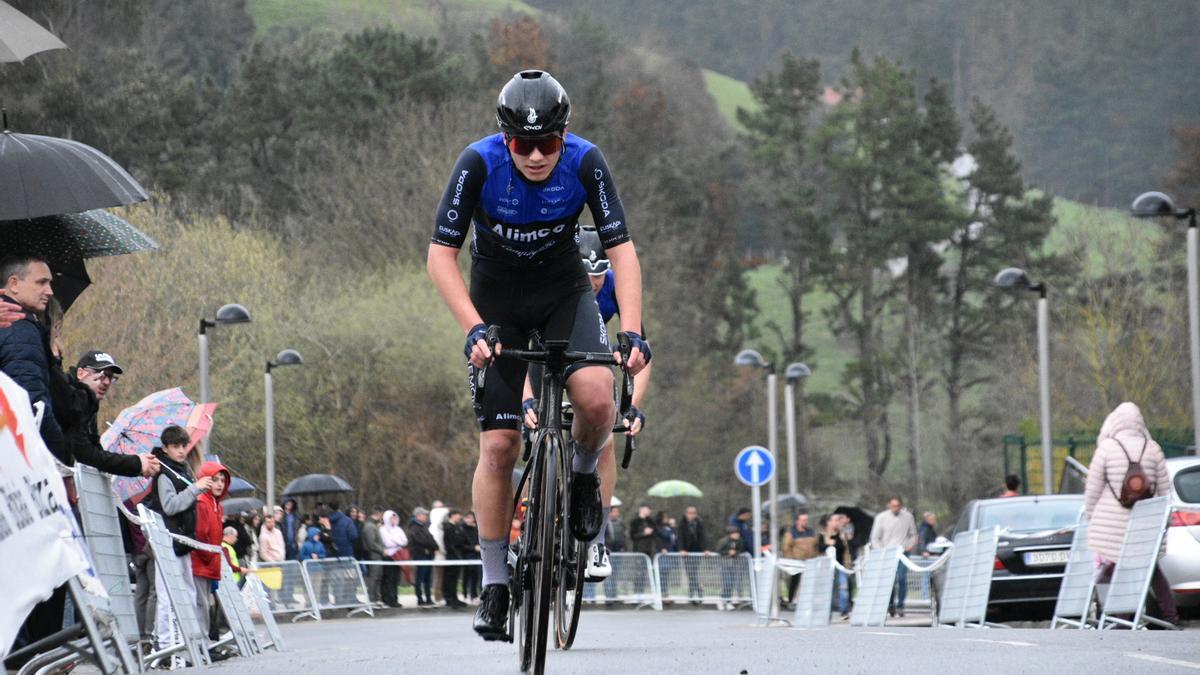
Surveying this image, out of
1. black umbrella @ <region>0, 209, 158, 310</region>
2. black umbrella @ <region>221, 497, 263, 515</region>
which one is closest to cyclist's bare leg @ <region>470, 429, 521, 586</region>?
black umbrella @ <region>0, 209, 158, 310</region>

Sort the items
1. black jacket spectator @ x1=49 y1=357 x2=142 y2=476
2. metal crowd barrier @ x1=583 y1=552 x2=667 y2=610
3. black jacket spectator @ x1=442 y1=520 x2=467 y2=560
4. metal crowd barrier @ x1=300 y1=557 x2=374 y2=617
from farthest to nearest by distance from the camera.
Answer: black jacket spectator @ x1=442 y1=520 x2=467 y2=560
metal crowd barrier @ x1=583 y1=552 x2=667 y2=610
metal crowd barrier @ x1=300 y1=557 x2=374 y2=617
black jacket spectator @ x1=49 y1=357 x2=142 y2=476

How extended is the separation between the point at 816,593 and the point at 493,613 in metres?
15.7

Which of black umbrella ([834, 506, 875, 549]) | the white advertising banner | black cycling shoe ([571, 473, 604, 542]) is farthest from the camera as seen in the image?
black umbrella ([834, 506, 875, 549])

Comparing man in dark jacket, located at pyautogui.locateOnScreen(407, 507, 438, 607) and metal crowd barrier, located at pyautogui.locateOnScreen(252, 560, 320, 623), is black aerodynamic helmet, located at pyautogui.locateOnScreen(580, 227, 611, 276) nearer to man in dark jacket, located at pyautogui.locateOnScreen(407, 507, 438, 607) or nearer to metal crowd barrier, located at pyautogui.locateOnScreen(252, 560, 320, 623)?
metal crowd barrier, located at pyautogui.locateOnScreen(252, 560, 320, 623)

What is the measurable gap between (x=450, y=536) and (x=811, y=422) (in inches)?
2229

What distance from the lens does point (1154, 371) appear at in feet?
186

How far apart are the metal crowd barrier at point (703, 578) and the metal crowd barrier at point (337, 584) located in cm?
446

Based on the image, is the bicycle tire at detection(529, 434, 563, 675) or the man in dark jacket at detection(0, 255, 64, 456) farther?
the man in dark jacket at detection(0, 255, 64, 456)

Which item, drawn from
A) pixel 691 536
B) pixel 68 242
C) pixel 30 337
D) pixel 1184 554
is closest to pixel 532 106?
pixel 30 337

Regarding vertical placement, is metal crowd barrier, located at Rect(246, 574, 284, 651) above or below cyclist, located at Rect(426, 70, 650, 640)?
below

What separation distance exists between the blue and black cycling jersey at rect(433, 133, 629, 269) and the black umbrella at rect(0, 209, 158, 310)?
4817 mm

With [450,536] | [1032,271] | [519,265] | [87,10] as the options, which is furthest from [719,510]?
[519,265]

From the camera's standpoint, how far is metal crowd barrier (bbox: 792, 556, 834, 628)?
75.8ft

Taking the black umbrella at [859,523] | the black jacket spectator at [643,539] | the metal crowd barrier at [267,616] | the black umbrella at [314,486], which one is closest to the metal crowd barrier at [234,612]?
the metal crowd barrier at [267,616]
